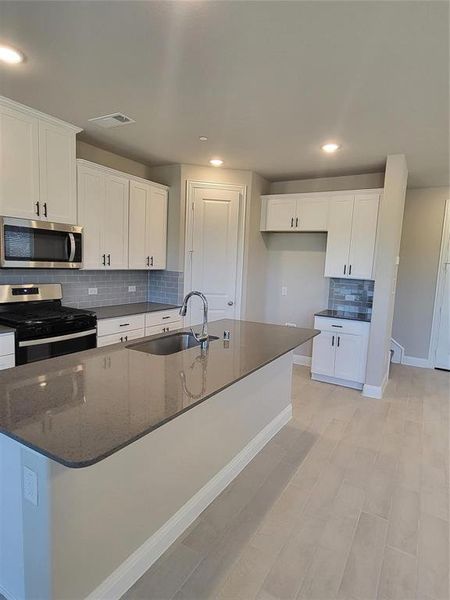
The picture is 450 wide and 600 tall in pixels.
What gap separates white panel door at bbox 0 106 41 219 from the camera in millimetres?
2635

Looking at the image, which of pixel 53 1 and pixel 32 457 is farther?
pixel 53 1

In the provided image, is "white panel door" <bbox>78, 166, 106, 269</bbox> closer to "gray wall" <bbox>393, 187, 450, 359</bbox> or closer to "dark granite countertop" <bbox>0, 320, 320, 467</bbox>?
"dark granite countertop" <bbox>0, 320, 320, 467</bbox>

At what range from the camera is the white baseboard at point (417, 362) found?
5203mm

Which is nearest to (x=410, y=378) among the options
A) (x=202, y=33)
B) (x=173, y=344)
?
(x=173, y=344)

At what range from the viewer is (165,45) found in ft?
6.24

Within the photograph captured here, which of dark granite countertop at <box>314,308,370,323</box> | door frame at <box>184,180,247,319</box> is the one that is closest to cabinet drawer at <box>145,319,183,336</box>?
door frame at <box>184,180,247,319</box>

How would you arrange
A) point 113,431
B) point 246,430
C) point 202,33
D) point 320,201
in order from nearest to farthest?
point 113,431, point 202,33, point 246,430, point 320,201

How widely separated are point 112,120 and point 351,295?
3458mm

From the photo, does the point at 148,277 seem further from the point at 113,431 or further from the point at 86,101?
the point at 113,431

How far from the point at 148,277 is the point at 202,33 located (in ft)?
10.4

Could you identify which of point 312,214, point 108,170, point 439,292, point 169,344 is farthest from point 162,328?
point 439,292

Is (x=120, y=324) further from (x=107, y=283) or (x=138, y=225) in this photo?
(x=138, y=225)

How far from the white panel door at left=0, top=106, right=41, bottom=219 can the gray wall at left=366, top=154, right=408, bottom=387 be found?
132 inches

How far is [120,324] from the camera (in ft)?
11.7
